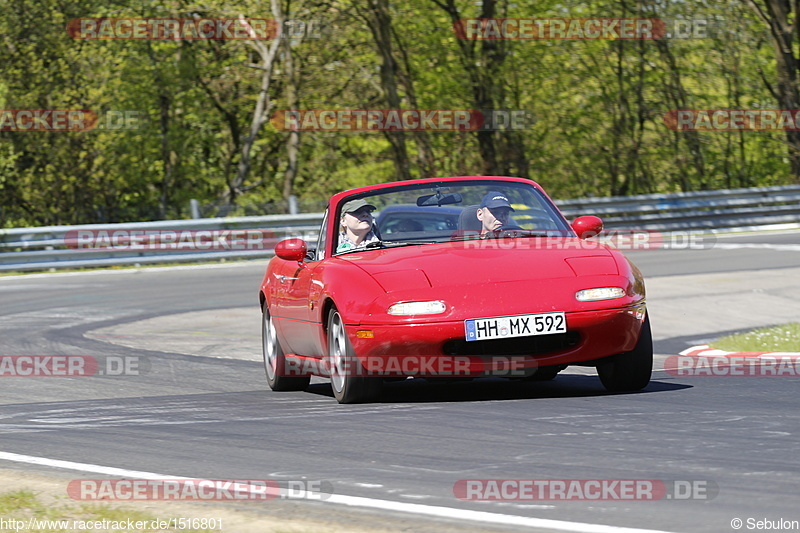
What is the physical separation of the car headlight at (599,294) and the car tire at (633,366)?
28cm

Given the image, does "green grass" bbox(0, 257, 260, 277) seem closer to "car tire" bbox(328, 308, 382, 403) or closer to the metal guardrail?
the metal guardrail

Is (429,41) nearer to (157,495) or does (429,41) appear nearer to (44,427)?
(44,427)

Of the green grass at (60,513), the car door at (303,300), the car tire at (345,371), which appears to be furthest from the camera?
the car door at (303,300)

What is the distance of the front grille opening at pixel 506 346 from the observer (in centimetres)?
745

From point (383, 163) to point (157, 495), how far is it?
31666 mm

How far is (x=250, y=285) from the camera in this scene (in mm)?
20094

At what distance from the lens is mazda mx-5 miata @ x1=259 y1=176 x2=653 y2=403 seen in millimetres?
7402

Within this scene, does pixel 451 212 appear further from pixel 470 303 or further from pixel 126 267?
pixel 126 267

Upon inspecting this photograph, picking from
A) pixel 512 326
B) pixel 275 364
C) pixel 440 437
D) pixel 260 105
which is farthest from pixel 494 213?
pixel 260 105

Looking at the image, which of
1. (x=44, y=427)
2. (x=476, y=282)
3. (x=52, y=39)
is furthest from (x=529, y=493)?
(x=52, y=39)

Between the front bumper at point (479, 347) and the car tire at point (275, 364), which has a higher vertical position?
the front bumper at point (479, 347)

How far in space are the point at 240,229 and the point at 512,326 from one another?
19.0 metres

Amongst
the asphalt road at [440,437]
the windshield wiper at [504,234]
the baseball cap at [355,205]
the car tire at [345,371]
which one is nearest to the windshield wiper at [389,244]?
the windshield wiper at [504,234]

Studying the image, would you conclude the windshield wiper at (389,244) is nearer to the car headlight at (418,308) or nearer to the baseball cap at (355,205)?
the baseball cap at (355,205)
